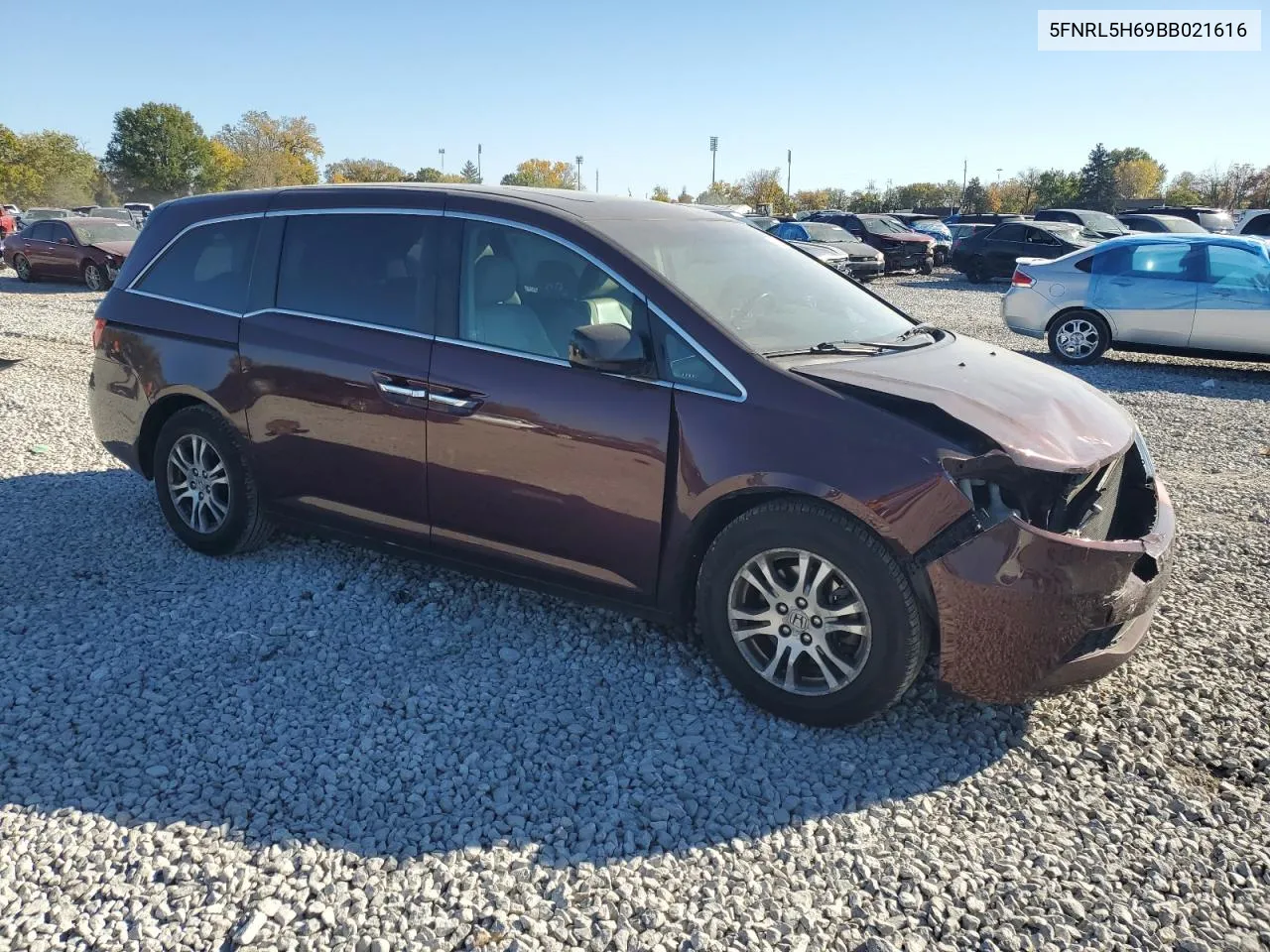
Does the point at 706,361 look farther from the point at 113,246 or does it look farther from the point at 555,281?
the point at 113,246

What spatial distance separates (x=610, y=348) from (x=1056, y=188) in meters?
77.2

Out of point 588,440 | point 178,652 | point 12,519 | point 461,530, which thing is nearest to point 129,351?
point 12,519

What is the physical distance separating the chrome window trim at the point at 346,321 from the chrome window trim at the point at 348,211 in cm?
48

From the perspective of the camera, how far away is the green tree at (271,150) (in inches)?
3440

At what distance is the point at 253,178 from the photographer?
87000mm

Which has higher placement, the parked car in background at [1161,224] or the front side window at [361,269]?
the parked car in background at [1161,224]

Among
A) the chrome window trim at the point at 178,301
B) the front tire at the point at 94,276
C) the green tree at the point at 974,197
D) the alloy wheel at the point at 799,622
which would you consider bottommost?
the alloy wheel at the point at 799,622

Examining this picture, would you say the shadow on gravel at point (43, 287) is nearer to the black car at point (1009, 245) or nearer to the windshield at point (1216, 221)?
the black car at point (1009, 245)

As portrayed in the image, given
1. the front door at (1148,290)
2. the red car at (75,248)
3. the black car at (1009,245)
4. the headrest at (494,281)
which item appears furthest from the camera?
the black car at (1009,245)

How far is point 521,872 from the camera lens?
2.80 metres

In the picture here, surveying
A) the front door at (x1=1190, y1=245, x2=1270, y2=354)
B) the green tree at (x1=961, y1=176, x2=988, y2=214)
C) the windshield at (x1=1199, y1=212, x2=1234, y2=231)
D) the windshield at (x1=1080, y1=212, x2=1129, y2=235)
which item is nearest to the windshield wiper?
the front door at (x1=1190, y1=245, x2=1270, y2=354)

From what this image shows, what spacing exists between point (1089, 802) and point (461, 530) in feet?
8.37

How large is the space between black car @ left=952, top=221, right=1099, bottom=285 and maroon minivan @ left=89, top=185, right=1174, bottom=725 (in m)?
21.2

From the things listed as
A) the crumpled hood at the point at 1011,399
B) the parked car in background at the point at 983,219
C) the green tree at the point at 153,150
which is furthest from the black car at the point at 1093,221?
the green tree at the point at 153,150
